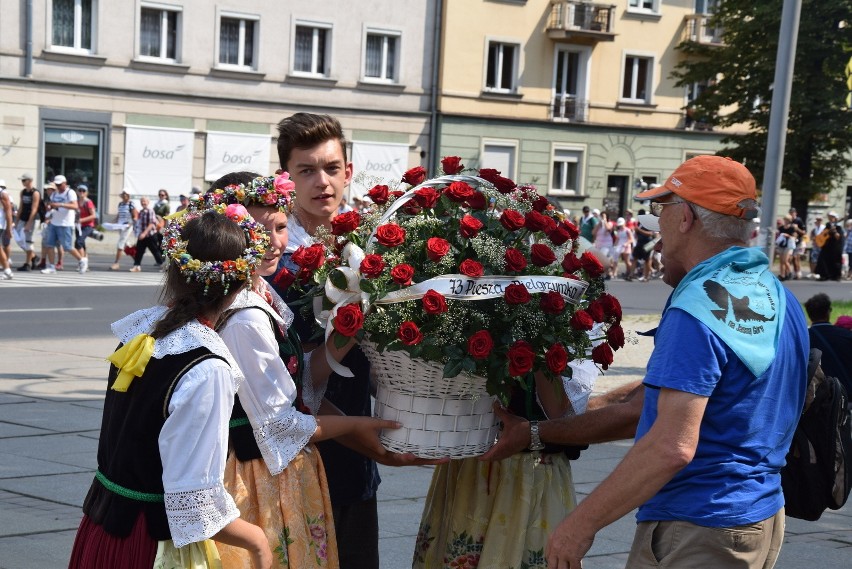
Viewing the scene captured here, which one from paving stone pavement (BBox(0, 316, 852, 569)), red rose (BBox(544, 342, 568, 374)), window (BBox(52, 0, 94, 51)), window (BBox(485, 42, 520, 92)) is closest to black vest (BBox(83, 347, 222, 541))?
red rose (BBox(544, 342, 568, 374))

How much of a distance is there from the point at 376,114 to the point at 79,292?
20.1m

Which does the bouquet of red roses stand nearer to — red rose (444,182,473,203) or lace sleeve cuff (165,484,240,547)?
red rose (444,182,473,203)

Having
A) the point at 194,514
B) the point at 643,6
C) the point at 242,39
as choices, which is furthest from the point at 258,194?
the point at 643,6

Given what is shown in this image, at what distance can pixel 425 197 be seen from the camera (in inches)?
138

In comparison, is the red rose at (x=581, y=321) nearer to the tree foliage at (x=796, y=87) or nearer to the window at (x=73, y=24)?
the tree foliage at (x=796, y=87)

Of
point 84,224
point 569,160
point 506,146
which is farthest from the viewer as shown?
point 569,160

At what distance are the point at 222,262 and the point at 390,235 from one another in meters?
0.52

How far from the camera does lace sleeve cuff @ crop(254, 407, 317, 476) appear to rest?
128 inches

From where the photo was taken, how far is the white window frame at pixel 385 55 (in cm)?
3747

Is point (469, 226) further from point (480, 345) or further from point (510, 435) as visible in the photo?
point (510, 435)

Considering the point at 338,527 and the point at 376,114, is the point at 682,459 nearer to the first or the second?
the point at 338,527

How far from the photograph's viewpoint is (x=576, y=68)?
4241cm

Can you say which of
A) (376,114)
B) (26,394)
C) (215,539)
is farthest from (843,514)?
(376,114)

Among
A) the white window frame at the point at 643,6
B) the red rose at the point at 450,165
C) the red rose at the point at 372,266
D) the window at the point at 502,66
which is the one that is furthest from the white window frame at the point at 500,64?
the red rose at the point at 372,266
